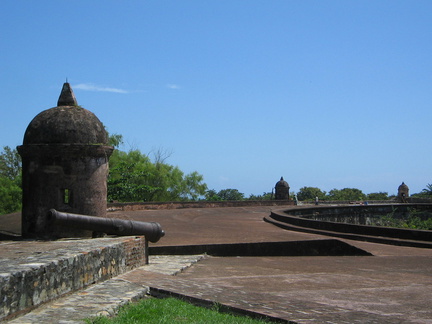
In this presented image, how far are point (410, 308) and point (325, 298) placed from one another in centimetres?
96

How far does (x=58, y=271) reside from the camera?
6309 millimetres

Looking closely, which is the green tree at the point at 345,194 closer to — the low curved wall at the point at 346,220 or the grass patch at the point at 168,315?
the low curved wall at the point at 346,220

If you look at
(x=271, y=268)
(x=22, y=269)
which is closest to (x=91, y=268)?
(x=22, y=269)

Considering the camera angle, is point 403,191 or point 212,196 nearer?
point 403,191

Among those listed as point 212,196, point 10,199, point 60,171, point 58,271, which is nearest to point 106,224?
point 60,171

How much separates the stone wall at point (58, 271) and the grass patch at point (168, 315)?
70cm

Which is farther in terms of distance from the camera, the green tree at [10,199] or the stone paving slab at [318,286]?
the green tree at [10,199]

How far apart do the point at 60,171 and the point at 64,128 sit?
0.90 metres

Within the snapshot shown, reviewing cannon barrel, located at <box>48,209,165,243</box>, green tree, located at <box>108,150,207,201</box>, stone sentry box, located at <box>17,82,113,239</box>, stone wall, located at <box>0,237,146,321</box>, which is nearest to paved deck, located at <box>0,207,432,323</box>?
stone wall, located at <box>0,237,146,321</box>

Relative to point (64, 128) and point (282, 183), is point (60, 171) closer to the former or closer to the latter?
point (64, 128)

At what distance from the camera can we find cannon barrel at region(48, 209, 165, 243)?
31.8ft

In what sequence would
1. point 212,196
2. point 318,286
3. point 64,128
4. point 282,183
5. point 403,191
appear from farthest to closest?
point 212,196, point 403,191, point 282,183, point 64,128, point 318,286

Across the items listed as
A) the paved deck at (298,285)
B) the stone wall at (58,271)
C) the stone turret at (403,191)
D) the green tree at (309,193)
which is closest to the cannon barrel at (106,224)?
the paved deck at (298,285)

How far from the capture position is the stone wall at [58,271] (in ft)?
17.3
